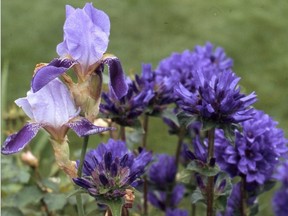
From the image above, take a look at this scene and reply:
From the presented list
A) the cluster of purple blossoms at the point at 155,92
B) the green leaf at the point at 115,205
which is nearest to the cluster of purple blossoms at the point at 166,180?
the cluster of purple blossoms at the point at 155,92

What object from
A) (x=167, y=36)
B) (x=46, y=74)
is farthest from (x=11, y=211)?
(x=167, y=36)

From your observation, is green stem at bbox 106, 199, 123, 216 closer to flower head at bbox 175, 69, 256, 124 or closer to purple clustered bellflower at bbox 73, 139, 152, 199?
purple clustered bellflower at bbox 73, 139, 152, 199

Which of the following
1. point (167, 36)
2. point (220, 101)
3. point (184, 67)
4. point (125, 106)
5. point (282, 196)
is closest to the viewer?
point (220, 101)

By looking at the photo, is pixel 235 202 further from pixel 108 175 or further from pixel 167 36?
pixel 167 36

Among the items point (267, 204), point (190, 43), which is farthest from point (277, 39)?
point (267, 204)

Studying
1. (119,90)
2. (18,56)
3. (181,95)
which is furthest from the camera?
(18,56)

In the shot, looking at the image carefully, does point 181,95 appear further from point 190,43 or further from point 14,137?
point 190,43
